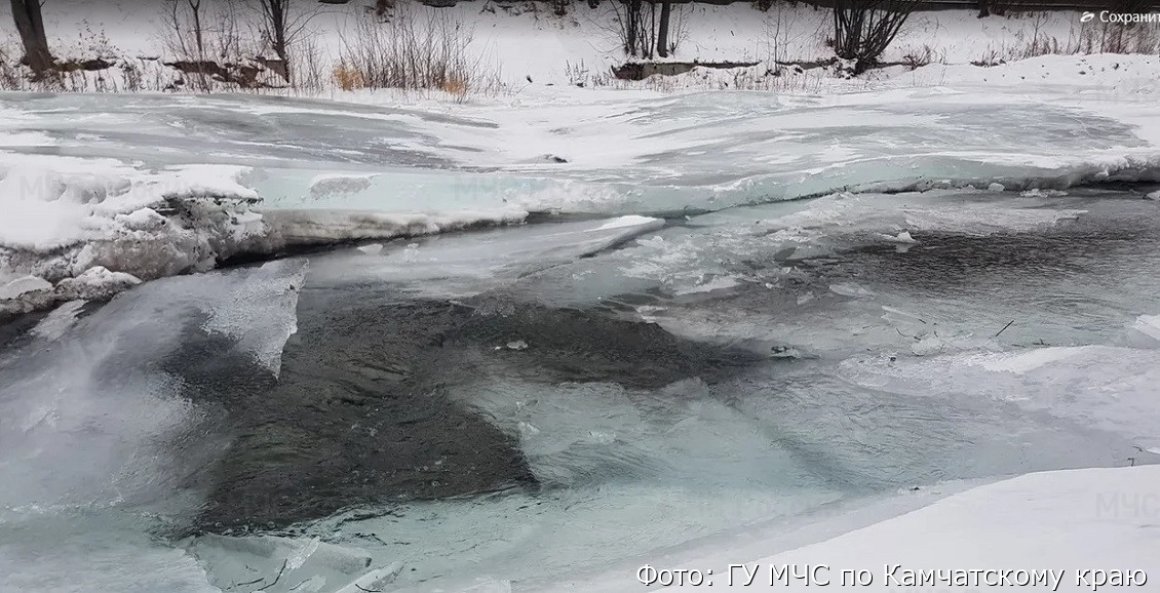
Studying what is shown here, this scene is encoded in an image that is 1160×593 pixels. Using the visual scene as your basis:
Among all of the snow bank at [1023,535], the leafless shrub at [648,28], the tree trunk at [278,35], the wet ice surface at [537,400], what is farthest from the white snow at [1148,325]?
the leafless shrub at [648,28]

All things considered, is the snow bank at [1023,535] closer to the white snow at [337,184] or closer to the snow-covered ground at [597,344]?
the snow-covered ground at [597,344]

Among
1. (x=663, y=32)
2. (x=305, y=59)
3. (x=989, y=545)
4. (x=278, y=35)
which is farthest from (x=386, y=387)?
(x=663, y=32)

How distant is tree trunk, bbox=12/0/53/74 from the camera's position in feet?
33.0

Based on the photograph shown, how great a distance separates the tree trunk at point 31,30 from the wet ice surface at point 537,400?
968cm

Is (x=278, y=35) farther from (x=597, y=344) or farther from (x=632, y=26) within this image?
(x=597, y=344)

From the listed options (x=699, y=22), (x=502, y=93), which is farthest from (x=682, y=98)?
(x=699, y=22)

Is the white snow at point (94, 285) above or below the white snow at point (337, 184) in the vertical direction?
below

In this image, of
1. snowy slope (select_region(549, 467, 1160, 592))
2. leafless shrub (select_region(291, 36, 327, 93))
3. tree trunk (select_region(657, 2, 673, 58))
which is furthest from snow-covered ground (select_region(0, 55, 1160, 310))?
Result: tree trunk (select_region(657, 2, 673, 58))

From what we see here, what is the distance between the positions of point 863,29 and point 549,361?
1231 centimetres

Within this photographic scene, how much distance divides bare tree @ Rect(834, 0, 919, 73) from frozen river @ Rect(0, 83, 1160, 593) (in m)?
8.59

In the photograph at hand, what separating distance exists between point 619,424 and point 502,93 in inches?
285

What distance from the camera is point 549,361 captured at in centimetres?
237

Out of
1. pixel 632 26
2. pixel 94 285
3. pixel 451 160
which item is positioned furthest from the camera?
pixel 632 26

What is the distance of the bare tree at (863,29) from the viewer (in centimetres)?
1188
